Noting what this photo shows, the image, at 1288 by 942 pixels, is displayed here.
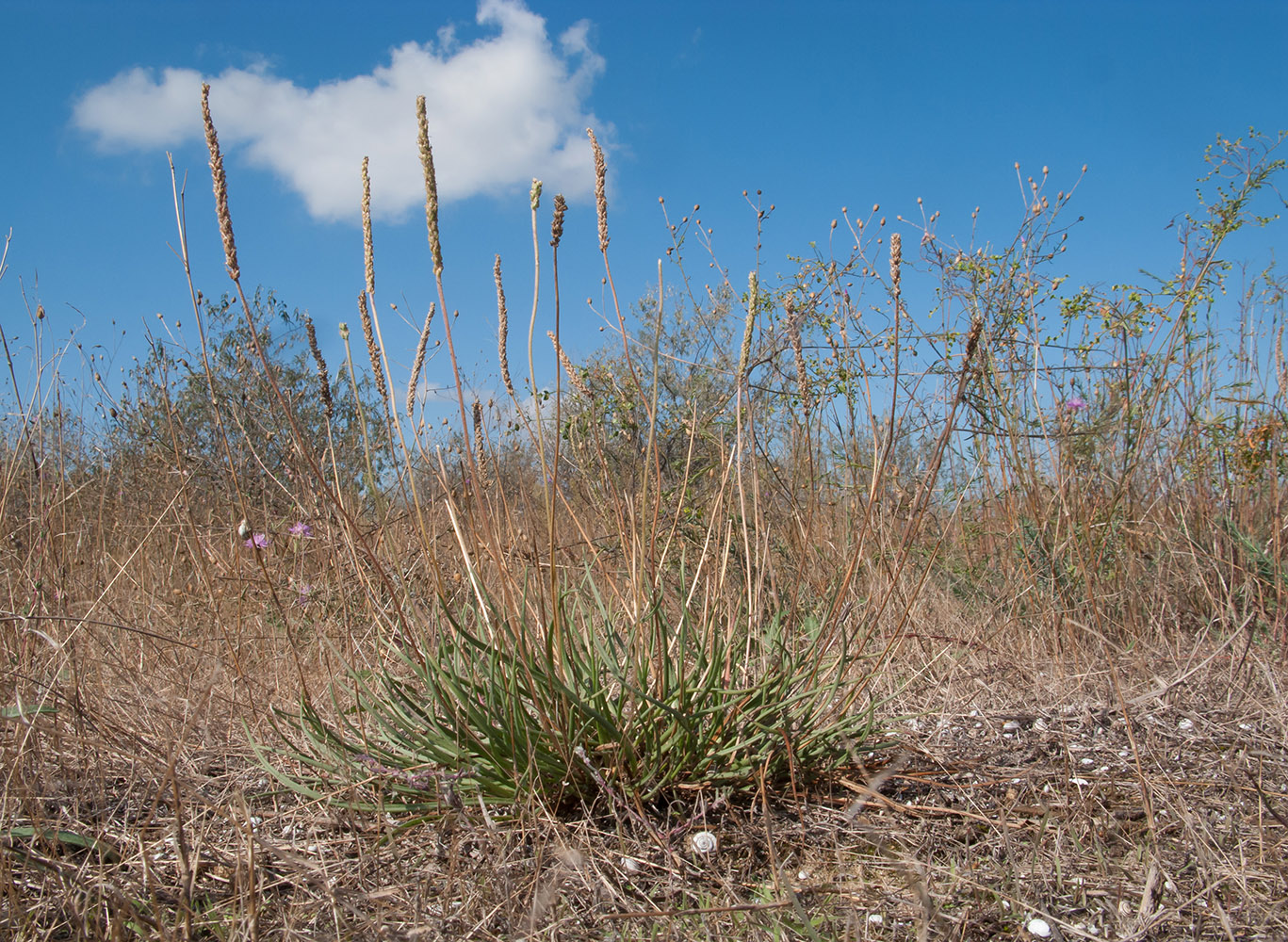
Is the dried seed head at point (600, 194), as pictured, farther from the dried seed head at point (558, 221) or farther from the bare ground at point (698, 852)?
the bare ground at point (698, 852)

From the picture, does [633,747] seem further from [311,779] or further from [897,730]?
[897,730]

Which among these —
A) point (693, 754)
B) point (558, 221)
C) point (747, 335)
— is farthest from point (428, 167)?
point (693, 754)

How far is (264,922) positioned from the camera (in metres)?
1.23

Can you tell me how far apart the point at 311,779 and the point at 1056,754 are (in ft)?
5.73

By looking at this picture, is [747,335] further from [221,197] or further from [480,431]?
[221,197]

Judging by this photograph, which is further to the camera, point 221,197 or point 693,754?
point 693,754

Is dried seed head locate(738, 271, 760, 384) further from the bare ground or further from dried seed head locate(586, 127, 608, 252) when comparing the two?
the bare ground

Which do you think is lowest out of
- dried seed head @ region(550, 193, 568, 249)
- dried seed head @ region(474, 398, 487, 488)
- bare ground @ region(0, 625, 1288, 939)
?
bare ground @ region(0, 625, 1288, 939)

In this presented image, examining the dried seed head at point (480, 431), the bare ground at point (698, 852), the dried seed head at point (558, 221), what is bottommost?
the bare ground at point (698, 852)

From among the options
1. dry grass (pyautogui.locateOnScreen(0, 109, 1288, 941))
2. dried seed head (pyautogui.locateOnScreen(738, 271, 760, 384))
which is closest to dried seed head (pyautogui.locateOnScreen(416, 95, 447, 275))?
dry grass (pyautogui.locateOnScreen(0, 109, 1288, 941))

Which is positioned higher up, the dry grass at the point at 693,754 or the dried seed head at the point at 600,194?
the dried seed head at the point at 600,194

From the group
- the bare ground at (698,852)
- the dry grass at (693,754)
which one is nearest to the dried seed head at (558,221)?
the dry grass at (693,754)

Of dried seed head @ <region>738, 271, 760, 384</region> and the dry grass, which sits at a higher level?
dried seed head @ <region>738, 271, 760, 384</region>

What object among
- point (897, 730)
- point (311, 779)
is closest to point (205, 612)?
point (311, 779)
